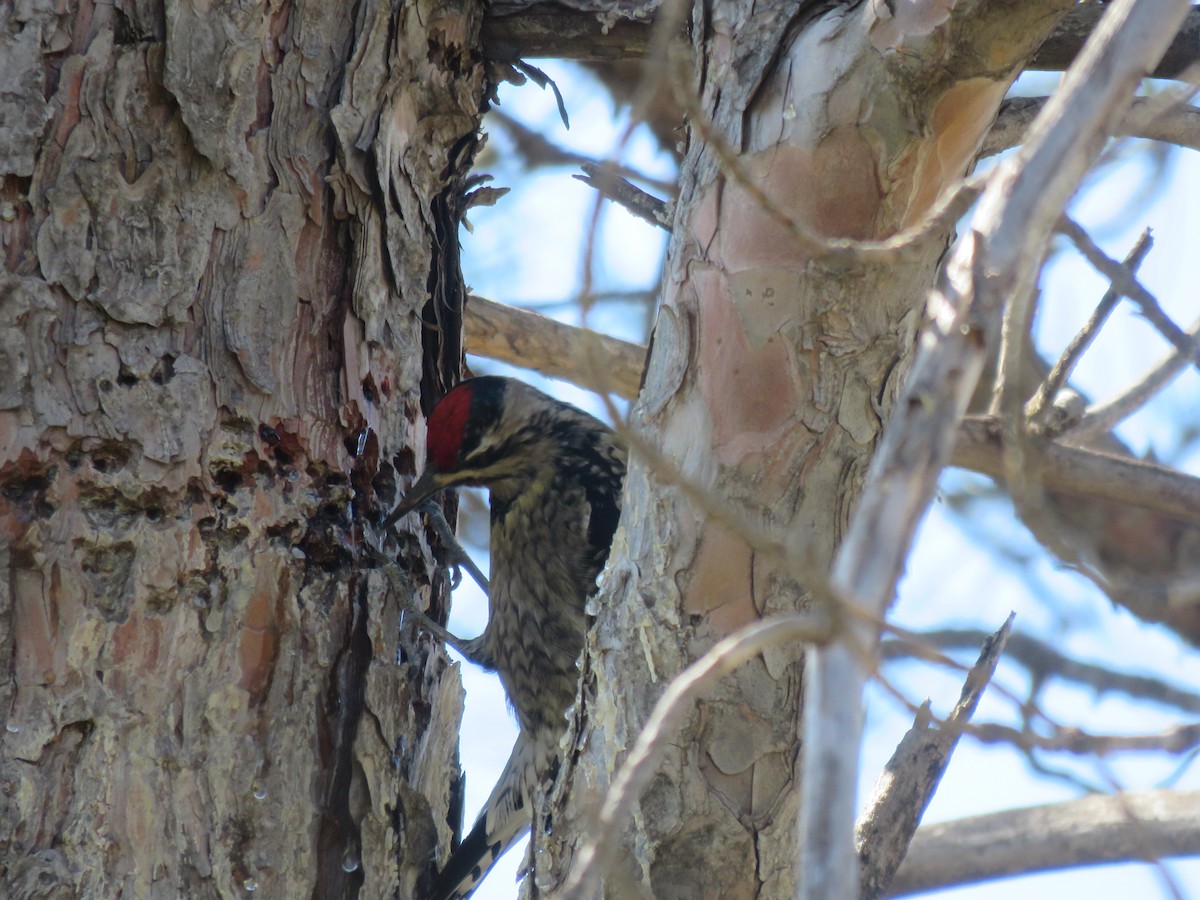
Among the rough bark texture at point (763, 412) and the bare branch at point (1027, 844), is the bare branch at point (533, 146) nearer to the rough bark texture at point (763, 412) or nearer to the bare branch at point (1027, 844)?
the bare branch at point (1027, 844)

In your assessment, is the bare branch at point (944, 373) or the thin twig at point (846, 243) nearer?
the bare branch at point (944, 373)

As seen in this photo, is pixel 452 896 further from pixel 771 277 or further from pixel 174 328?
pixel 771 277

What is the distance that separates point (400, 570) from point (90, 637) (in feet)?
2.16

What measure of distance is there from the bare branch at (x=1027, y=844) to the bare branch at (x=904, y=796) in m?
1.63

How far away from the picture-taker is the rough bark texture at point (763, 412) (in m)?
1.86

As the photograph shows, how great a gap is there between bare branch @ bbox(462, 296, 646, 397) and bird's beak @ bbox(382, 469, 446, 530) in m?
1.03

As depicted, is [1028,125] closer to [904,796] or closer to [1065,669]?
[904,796]

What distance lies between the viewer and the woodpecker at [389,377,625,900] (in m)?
3.35

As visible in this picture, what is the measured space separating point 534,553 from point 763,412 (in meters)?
1.69

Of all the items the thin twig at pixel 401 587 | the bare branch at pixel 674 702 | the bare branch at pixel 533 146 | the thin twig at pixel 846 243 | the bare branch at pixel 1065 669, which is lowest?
the bare branch at pixel 674 702

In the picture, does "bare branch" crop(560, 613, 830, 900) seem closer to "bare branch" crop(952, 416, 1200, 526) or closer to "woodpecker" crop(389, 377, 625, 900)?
"woodpecker" crop(389, 377, 625, 900)

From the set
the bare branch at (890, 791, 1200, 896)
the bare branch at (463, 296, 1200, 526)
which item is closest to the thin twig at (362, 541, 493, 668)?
the bare branch at (463, 296, 1200, 526)

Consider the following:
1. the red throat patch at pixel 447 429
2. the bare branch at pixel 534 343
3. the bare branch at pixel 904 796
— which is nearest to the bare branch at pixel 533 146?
the bare branch at pixel 534 343

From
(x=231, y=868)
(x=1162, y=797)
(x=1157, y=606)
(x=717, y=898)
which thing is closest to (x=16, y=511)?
(x=231, y=868)
